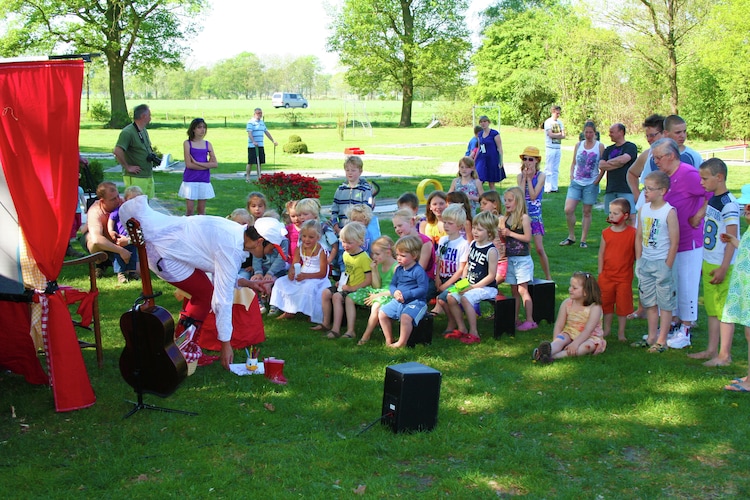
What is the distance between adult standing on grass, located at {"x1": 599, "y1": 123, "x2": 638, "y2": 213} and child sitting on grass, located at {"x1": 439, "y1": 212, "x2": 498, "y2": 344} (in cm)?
389

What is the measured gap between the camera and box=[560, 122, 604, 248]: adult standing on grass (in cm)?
1123

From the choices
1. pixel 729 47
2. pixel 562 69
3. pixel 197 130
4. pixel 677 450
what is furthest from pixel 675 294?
pixel 562 69

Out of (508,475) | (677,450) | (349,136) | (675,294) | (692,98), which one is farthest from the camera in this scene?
(349,136)

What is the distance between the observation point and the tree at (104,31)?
4497 centimetres

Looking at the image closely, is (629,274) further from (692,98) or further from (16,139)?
(692,98)

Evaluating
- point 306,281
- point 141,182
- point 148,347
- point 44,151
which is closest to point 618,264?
point 306,281

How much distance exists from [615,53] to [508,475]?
3677cm

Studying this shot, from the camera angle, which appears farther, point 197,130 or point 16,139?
point 197,130

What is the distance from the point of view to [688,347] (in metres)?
6.71

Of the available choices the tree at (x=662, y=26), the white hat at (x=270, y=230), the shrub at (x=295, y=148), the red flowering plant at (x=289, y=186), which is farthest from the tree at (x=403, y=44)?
the white hat at (x=270, y=230)

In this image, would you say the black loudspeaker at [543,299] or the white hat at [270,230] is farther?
the white hat at [270,230]

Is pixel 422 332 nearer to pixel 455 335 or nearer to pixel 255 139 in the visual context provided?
pixel 455 335

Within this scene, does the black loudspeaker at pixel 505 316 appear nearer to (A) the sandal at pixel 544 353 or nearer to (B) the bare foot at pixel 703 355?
(A) the sandal at pixel 544 353

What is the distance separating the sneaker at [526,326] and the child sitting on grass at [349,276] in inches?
61.9
